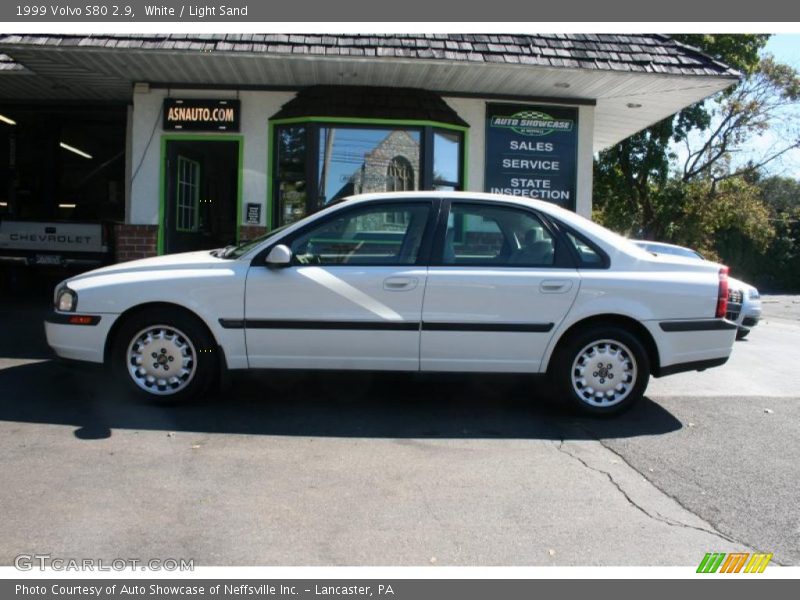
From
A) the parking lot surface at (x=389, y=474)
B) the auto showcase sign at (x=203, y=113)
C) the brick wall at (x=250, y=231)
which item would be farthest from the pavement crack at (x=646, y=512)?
the auto showcase sign at (x=203, y=113)

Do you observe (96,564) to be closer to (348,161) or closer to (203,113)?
(348,161)

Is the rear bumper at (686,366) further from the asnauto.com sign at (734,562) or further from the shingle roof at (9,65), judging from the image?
the shingle roof at (9,65)

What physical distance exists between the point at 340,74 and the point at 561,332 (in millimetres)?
5152

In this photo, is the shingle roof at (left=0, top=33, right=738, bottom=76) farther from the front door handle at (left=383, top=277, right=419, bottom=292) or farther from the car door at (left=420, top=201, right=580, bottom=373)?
the front door handle at (left=383, top=277, right=419, bottom=292)

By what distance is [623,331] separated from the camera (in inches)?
220

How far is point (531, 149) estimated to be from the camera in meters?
10.3

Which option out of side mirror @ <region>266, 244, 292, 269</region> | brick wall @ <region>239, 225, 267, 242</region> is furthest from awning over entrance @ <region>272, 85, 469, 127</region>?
side mirror @ <region>266, 244, 292, 269</region>

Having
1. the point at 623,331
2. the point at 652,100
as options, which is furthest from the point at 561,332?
the point at 652,100

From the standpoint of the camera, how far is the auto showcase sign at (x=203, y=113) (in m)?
9.93

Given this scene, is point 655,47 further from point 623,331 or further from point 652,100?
point 623,331

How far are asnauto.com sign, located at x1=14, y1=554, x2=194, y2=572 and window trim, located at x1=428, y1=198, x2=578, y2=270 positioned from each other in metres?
2.96

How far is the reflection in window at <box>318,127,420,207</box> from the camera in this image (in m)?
9.82

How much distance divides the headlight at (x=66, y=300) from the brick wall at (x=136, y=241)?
4481 millimetres

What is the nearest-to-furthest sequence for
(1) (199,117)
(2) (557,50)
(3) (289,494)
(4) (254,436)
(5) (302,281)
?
(3) (289,494) → (4) (254,436) → (5) (302,281) → (2) (557,50) → (1) (199,117)
